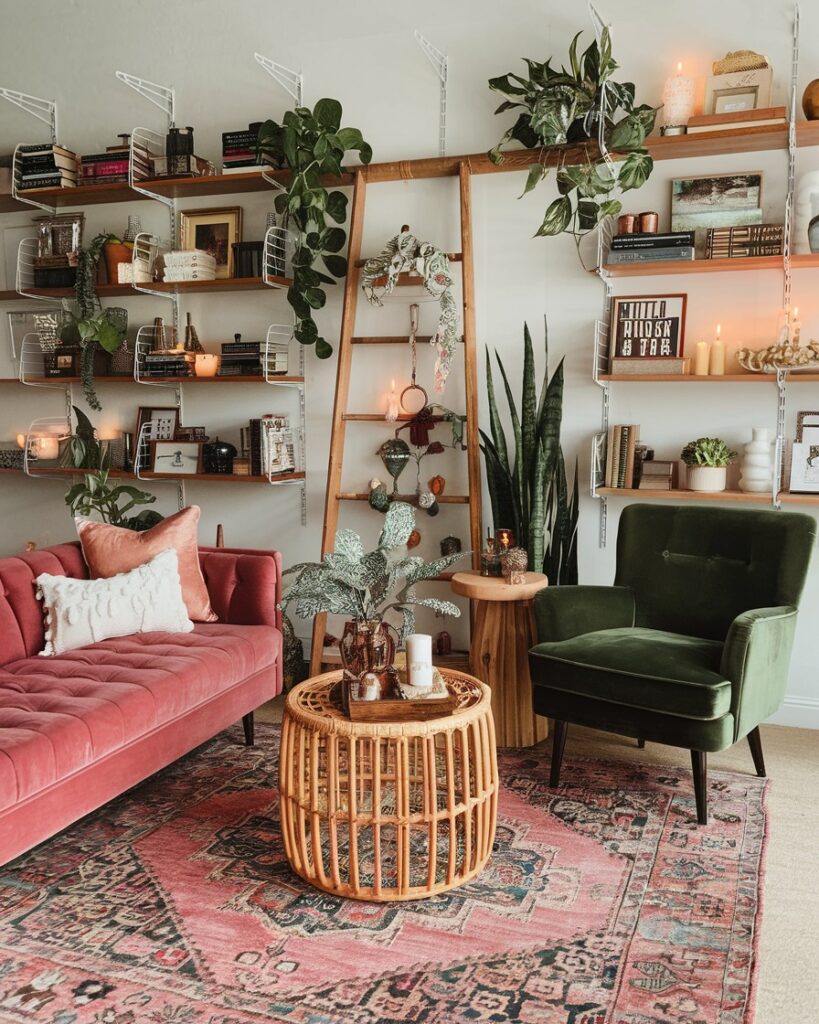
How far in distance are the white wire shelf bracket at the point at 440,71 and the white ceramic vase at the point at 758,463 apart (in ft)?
5.88

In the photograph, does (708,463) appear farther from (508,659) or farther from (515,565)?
(508,659)

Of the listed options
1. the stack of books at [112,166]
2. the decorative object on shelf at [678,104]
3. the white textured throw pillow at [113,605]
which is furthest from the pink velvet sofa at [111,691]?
the decorative object on shelf at [678,104]

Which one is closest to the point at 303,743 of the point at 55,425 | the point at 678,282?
the point at 678,282

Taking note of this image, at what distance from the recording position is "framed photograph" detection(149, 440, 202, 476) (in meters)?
4.35

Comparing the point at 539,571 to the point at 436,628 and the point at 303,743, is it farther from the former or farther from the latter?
the point at 303,743

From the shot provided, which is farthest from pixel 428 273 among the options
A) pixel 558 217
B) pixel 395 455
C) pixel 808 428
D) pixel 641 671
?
pixel 641 671

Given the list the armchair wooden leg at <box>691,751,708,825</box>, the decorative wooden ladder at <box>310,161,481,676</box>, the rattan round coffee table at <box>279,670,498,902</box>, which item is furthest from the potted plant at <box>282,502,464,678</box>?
the decorative wooden ladder at <box>310,161,481,676</box>

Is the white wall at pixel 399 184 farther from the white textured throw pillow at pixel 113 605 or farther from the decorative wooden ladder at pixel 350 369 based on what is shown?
the white textured throw pillow at pixel 113 605

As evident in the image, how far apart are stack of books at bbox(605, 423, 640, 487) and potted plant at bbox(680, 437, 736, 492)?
0.22 m

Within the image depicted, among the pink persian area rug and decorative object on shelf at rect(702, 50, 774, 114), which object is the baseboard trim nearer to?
the pink persian area rug

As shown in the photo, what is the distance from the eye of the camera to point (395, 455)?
406cm

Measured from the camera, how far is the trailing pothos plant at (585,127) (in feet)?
11.3

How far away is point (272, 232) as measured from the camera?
420 cm

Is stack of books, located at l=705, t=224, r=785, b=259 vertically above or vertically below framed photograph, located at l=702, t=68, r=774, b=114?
below
